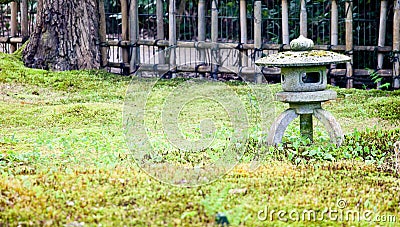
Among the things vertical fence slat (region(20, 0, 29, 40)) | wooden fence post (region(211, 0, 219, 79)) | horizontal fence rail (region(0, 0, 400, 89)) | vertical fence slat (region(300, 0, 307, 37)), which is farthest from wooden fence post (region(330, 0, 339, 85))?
vertical fence slat (region(20, 0, 29, 40))

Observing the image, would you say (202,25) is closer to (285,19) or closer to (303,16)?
(285,19)

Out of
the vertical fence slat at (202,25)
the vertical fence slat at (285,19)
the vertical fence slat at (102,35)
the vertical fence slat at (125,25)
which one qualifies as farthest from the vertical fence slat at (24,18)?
A: the vertical fence slat at (285,19)

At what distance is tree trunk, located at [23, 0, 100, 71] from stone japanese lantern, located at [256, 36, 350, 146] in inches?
237

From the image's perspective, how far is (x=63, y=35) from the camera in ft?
39.3

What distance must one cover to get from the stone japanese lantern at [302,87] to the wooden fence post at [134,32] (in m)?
5.89

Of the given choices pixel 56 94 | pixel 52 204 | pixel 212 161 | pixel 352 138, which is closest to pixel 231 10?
pixel 56 94

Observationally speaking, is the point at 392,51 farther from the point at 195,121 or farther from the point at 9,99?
the point at 9,99

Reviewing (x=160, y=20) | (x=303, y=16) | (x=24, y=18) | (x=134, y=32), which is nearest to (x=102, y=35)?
(x=134, y=32)

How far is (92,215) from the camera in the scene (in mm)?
4473

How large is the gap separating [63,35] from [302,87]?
21.0ft

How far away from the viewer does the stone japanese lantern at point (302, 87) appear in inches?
255

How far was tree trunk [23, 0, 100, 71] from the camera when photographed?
39.2ft

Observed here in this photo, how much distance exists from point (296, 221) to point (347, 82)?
272 inches

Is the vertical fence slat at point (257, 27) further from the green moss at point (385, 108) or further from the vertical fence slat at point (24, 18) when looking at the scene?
the vertical fence slat at point (24, 18)
